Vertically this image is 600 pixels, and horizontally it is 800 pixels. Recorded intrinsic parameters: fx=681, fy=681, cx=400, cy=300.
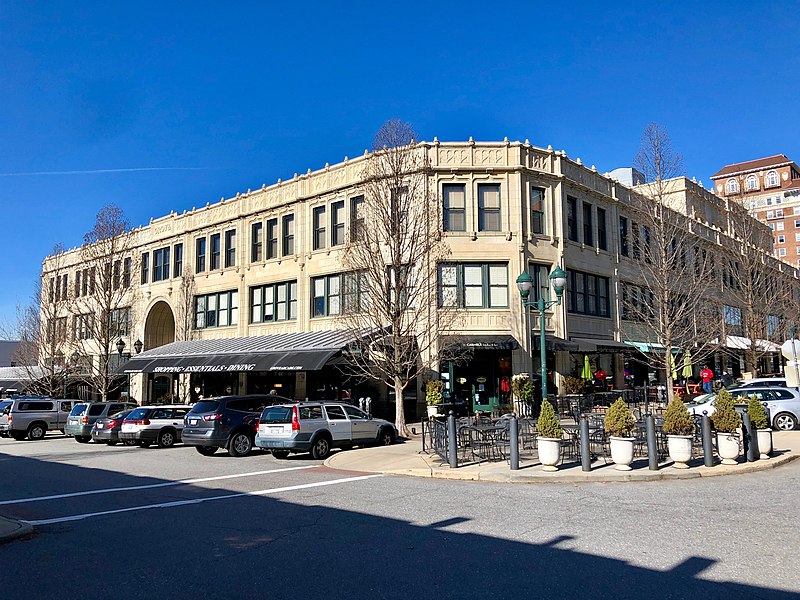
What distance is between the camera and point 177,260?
140ft

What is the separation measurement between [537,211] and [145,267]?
2728cm

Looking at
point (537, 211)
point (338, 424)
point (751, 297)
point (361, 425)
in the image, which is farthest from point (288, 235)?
point (751, 297)

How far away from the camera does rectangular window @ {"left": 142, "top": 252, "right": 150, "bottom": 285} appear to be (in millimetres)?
44844

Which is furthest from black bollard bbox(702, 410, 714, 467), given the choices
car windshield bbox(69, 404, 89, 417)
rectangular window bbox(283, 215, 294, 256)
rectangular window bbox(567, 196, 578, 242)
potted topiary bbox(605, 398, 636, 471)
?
rectangular window bbox(283, 215, 294, 256)

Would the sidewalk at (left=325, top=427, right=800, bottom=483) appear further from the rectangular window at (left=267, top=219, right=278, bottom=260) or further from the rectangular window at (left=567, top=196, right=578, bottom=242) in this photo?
the rectangular window at (left=267, top=219, right=278, bottom=260)

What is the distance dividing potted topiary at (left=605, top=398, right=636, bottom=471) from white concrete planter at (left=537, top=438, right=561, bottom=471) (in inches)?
43.4

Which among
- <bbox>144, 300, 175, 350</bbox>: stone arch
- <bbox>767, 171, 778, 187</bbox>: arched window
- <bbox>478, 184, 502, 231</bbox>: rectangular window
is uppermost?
<bbox>767, 171, 778, 187</bbox>: arched window

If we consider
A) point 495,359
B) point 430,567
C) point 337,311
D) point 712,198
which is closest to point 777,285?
point 712,198

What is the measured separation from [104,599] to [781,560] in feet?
21.4

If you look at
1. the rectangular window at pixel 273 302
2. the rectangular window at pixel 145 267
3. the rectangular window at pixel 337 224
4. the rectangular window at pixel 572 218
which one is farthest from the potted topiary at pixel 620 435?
the rectangular window at pixel 145 267

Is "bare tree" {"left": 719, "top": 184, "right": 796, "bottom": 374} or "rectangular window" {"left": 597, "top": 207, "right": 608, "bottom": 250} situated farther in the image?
"bare tree" {"left": 719, "top": 184, "right": 796, "bottom": 374}

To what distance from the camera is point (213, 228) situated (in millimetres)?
39969

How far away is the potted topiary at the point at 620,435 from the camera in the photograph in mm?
13352

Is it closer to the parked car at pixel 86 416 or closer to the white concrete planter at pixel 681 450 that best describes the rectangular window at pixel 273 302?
the parked car at pixel 86 416
